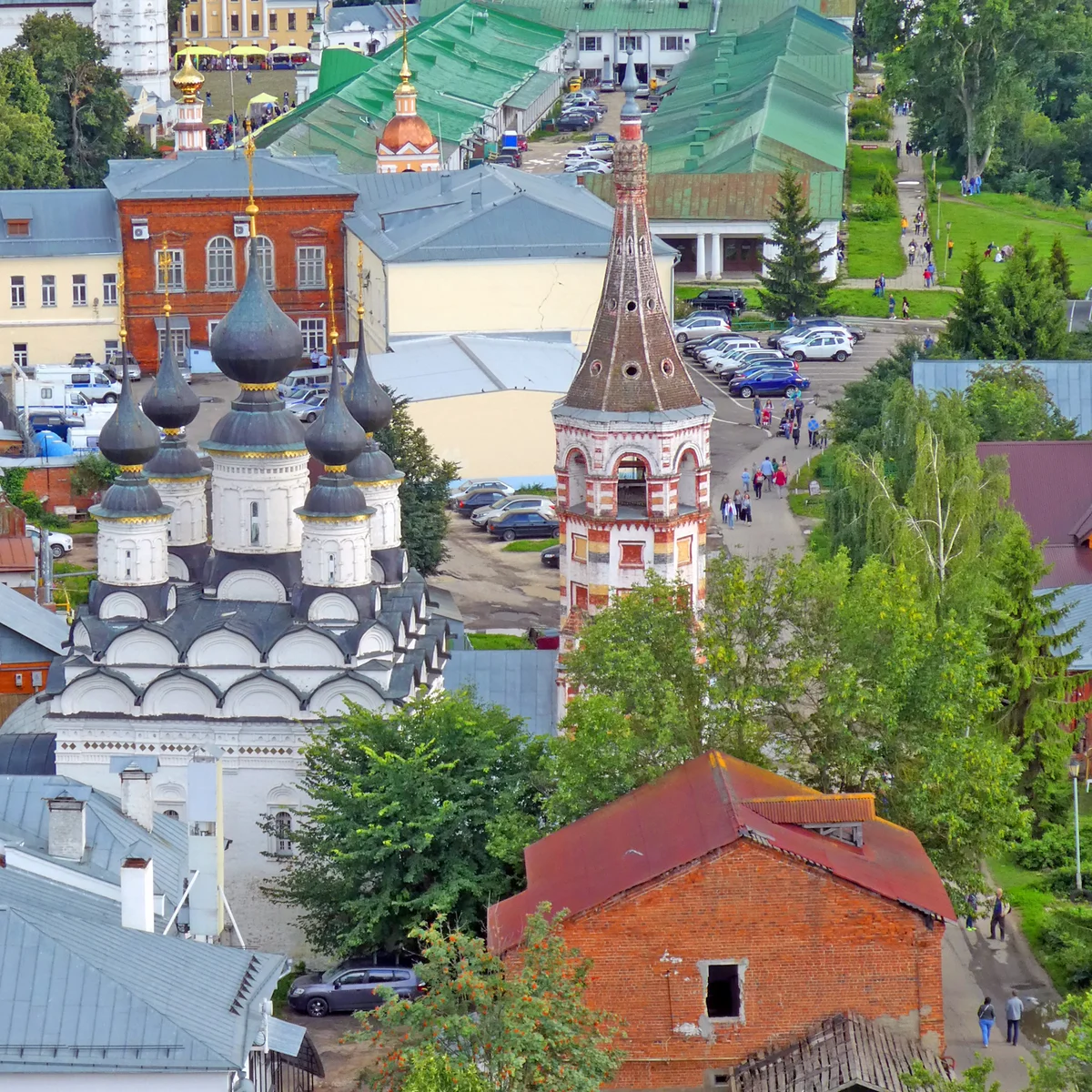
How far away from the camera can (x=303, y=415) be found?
66.2 metres

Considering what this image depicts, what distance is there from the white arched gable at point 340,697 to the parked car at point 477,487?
74.9ft

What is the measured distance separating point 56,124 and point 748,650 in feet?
195

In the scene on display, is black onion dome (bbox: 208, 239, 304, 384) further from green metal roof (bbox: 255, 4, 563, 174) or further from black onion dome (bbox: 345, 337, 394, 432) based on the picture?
green metal roof (bbox: 255, 4, 563, 174)

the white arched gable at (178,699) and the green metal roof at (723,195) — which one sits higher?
the green metal roof at (723,195)

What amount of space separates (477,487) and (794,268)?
19.3 metres

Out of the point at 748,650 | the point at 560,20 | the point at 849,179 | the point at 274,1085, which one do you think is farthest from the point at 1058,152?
the point at 274,1085

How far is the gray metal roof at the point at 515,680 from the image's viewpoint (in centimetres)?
4300

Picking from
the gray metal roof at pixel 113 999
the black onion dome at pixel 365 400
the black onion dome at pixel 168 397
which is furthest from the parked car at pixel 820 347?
the gray metal roof at pixel 113 999

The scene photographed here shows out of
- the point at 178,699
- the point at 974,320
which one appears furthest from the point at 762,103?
the point at 178,699

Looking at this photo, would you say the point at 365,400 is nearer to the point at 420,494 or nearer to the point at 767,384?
the point at 420,494

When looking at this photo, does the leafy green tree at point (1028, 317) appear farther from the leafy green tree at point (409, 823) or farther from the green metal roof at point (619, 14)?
the green metal roof at point (619, 14)

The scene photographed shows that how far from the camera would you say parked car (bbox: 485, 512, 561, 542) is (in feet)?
197

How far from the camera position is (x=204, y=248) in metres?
74.5

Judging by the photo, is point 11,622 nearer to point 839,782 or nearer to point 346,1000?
point 346,1000
